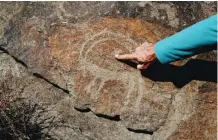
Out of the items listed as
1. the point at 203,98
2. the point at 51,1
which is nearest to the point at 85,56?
the point at 51,1

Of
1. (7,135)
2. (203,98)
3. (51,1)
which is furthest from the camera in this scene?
(7,135)

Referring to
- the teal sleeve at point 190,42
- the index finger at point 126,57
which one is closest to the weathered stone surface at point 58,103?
the index finger at point 126,57

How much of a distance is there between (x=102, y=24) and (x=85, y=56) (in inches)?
6.0

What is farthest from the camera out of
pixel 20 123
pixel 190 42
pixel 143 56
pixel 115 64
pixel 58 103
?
pixel 20 123

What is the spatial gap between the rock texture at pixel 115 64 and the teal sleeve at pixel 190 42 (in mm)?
154

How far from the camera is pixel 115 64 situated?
1554mm

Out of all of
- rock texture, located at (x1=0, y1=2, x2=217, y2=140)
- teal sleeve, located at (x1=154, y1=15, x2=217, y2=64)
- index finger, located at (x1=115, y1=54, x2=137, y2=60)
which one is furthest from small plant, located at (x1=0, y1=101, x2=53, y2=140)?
teal sleeve, located at (x1=154, y1=15, x2=217, y2=64)

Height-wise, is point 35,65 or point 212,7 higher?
point 212,7

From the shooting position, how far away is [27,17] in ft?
5.31

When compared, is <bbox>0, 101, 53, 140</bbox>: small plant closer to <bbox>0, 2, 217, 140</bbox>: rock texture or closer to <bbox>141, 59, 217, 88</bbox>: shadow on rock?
<bbox>0, 2, 217, 140</bbox>: rock texture

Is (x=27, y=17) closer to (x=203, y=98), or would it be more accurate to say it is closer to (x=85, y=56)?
(x=85, y=56)

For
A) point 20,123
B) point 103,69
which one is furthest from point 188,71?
point 20,123

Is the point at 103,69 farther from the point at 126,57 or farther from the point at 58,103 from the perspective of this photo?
the point at 58,103

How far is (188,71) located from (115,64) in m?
0.29
